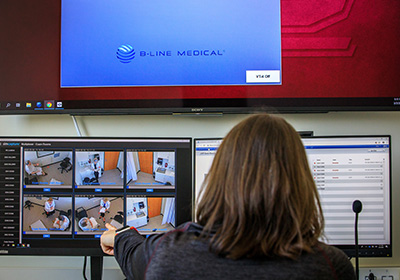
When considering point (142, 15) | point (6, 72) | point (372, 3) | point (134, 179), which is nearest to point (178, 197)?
point (134, 179)

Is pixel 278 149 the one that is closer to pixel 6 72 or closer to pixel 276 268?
pixel 276 268

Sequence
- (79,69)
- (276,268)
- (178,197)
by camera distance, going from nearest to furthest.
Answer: (276,268) → (178,197) → (79,69)

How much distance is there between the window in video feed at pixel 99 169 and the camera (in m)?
1.18

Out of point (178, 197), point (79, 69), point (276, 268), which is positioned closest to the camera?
point (276, 268)

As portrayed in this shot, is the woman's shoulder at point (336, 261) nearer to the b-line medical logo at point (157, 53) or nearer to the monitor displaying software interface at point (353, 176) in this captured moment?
the monitor displaying software interface at point (353, 176)

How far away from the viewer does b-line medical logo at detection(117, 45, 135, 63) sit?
1277 millimetres

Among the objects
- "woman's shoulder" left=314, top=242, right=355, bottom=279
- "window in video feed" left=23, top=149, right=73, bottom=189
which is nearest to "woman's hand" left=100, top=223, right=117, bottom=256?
"window in video feed" left=23, top=149, right=73, bottom=189

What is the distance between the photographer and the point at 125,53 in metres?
1.28

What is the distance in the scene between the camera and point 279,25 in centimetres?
126

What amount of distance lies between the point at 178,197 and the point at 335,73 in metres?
0.71

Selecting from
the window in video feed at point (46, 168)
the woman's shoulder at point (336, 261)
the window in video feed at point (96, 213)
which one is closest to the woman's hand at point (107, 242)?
the window in video feed at point (96, 213)

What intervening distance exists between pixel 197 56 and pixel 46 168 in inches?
25.7

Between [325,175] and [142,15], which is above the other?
[142,15]

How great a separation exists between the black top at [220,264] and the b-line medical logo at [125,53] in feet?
2.50
